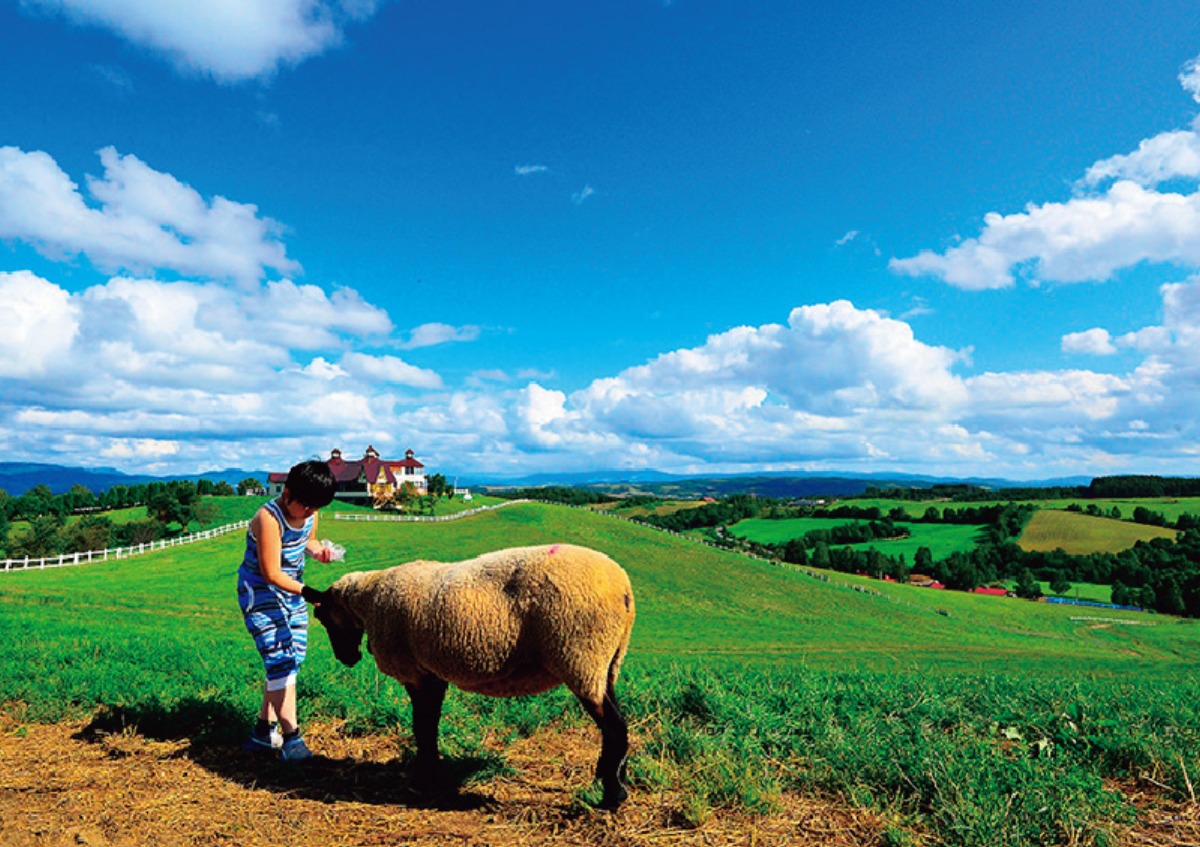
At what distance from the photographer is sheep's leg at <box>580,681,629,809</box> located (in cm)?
488

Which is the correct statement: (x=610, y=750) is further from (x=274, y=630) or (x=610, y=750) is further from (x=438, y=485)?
(x=438, y=485)

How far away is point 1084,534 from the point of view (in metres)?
125

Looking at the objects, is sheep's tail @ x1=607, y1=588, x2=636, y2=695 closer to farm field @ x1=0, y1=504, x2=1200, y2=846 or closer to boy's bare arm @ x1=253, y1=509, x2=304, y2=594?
farm field @ x1=0, y1=504, x2=1200, y2=846

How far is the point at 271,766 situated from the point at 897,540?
141 metres

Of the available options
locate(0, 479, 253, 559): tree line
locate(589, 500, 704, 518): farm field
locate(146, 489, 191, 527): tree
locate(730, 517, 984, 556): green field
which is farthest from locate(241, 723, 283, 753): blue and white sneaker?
locate(589, 500, 704, 518): farm field

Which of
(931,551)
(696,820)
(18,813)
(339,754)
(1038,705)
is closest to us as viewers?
(696,820)

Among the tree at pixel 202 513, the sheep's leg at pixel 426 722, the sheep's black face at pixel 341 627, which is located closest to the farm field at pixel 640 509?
the tree at pixel 202 513

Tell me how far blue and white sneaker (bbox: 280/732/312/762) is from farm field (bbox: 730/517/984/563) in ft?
414

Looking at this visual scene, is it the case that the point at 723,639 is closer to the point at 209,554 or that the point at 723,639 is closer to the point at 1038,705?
the point at 1038,705

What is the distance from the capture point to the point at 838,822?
4680 mm

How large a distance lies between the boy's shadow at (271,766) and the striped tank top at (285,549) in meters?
1.70

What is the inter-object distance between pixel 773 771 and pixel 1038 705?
389cm

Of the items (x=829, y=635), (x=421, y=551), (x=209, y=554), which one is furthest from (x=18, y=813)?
(x=209, y=554)

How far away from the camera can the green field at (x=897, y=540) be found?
396ft
